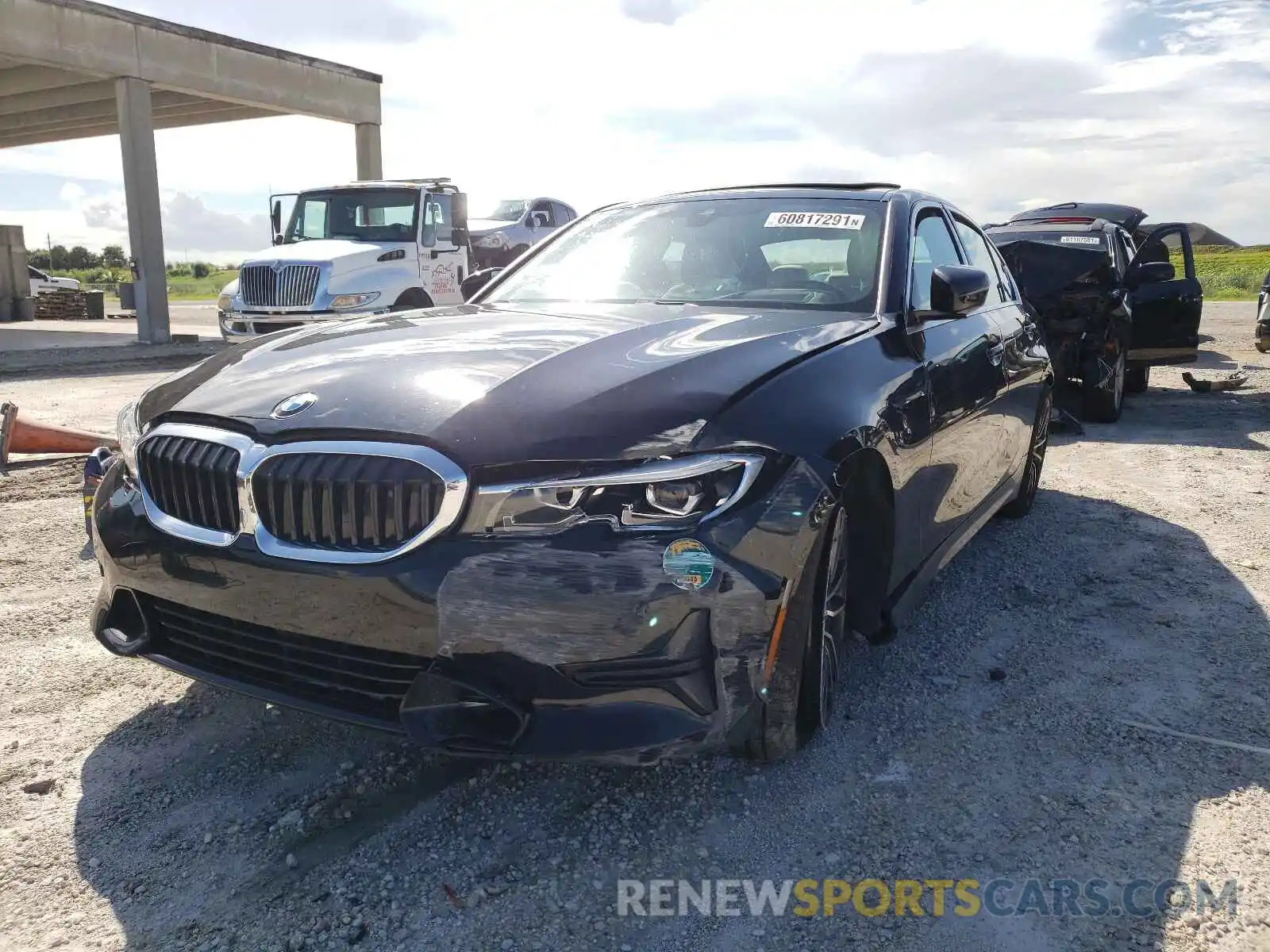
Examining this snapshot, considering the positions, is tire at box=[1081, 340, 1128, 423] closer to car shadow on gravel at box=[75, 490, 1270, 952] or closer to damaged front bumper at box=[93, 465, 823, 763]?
car shadow on gravel at box=[75, 490, 1270, 952]

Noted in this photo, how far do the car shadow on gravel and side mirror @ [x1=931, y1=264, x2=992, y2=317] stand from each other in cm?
121

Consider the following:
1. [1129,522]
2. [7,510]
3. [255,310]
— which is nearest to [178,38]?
[255,310]

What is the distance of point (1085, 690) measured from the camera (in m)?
3.16

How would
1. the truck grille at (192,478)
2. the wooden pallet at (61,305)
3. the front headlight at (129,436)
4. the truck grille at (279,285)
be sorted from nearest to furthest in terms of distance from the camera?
1. the truck grille at (192,478)
2. the front headlight at (129,436)
3. the truck grille at (279,285)
4. the wooden pallet at (61,305)

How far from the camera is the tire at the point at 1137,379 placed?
30.5 feet

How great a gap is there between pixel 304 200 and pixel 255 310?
169cm

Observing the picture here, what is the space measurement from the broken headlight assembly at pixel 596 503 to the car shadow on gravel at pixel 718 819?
1.88 feet

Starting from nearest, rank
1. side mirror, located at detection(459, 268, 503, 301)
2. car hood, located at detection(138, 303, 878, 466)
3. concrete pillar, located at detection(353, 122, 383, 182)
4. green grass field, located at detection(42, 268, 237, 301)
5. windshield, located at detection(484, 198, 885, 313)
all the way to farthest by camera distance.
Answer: car hood, located at detection(138, 303, 878, 466) → windshield, located at detection(484, 198, 885, 313) → side mirror, located at detection(459, 268, 503, 301) → concrete pillar, located at detection(353, 122, 383, 182) → green grass field, located at detection(42, 268, 237, 301)

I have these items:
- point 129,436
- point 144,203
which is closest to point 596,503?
point 129,436

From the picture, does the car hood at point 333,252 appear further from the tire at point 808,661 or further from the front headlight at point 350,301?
the tire at point 808,661

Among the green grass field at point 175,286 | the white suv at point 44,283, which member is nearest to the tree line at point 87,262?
the green grass field at point 175,286

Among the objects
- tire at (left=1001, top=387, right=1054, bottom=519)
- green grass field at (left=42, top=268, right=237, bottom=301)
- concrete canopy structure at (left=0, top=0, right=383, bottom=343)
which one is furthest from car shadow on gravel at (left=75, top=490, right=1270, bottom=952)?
green grass field at (left=42, top=268, right=237, bottom=301)

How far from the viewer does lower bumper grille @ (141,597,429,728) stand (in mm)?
2176

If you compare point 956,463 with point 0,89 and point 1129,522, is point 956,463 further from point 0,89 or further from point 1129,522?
point 0,89
